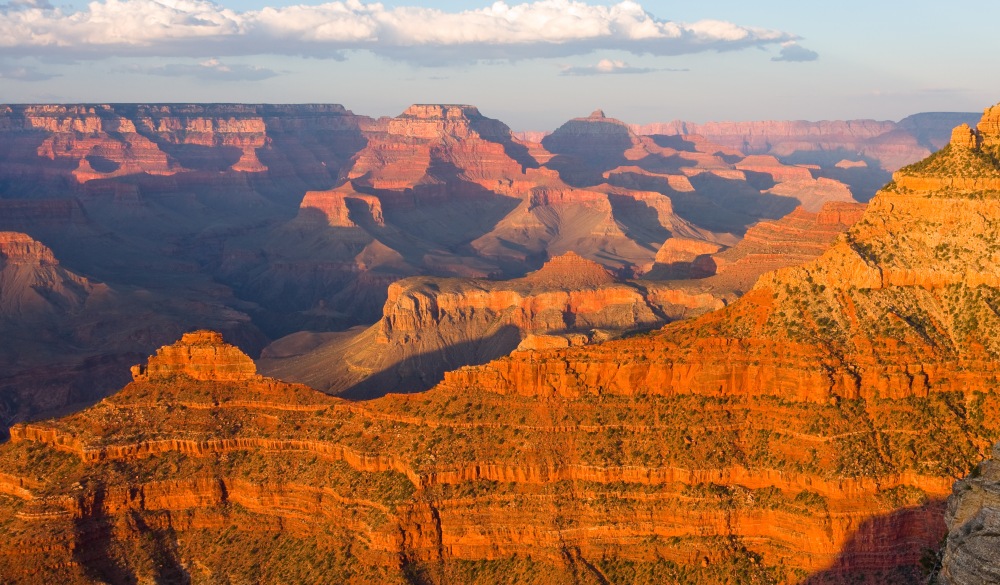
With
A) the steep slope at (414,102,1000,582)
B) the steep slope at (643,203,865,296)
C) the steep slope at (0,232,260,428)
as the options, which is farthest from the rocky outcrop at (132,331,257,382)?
the steep slope at (0,232,260,428)

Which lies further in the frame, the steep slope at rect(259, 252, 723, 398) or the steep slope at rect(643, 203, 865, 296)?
the steep slope at rect(643, 203, 865, 296)

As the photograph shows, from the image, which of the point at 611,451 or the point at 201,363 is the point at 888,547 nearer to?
the point at 611,451

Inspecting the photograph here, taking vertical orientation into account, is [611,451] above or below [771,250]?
above

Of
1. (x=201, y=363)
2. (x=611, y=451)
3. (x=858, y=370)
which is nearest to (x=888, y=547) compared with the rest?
(x=858, y=370)

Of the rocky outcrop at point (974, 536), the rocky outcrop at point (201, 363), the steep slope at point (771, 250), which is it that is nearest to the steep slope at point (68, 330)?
the steep slope at point (771, 250)

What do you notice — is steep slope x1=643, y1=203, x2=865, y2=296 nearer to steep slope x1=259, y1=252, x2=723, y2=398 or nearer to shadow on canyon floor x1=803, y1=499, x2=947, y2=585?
steep slope x1=259, y1=252, x2=723, y2=398

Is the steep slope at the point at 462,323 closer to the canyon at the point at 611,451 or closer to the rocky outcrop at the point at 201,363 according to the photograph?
the rocky outcrop at the point at 201,363
